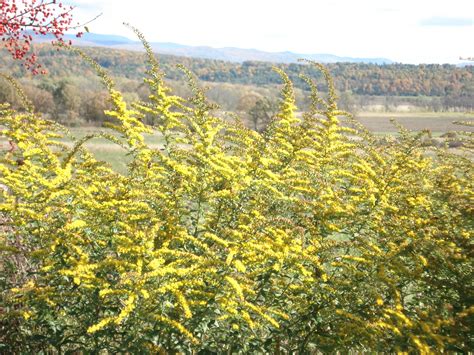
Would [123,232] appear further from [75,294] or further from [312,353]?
[312,353]

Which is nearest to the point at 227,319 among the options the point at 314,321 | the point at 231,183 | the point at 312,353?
the point at 314,321

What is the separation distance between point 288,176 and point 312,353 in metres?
2.07

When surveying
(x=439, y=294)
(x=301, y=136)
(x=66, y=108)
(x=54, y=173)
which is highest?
(x=301, y=136)

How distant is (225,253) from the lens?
4312mm

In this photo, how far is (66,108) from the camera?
51844 millimetres

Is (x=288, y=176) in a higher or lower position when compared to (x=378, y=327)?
higher

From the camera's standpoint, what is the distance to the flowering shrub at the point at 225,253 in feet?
13.5

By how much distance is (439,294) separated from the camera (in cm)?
459

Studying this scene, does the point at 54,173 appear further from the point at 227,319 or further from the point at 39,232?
the point at 227,319

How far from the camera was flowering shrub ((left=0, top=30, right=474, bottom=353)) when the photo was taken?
4.12 meters

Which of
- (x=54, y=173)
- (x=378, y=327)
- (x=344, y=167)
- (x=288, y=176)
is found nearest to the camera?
(x=378, y=327)

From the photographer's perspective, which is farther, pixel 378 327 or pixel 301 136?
pixel 301 136

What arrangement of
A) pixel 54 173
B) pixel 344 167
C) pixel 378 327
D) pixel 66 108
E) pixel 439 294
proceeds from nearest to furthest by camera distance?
pixel 378 327 → pixel 439 294 → pixel 54 173 → pixel 344 167 → pixel 66 108

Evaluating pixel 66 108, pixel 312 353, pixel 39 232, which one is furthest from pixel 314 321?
pixel 66 108
